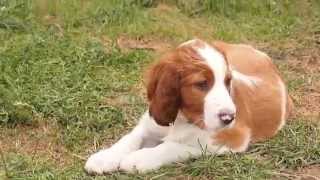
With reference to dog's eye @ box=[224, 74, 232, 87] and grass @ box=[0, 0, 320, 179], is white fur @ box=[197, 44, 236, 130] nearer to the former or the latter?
dog's eye @ box=[224, 74, 232, 87]

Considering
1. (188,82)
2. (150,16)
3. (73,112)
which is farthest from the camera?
(150,16)

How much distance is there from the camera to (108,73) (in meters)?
7.42

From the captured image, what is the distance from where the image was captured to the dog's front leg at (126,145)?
17.5 feet

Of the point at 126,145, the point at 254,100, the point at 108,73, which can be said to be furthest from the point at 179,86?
the point at 108,73

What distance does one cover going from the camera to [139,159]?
17.4 ft

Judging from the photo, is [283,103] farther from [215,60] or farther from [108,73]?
[108,73]

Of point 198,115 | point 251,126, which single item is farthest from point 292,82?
point 198,115

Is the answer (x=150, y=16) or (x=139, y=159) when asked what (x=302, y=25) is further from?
(x=139, y=159)

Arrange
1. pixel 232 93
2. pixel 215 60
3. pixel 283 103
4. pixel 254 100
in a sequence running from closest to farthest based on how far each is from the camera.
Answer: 1. pixel 215 60
2. pixel 232 93
3. pixel 254 100
4. pixel 283 103

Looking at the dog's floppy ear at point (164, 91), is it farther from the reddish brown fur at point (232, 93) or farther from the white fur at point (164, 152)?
the white fur at point (164, 152)

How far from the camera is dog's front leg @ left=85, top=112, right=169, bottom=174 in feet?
17.5

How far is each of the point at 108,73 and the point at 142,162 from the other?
2.25 meters

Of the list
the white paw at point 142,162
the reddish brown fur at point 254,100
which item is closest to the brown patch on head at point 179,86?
the white paw at point 142,162

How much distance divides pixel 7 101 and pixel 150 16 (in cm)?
316
